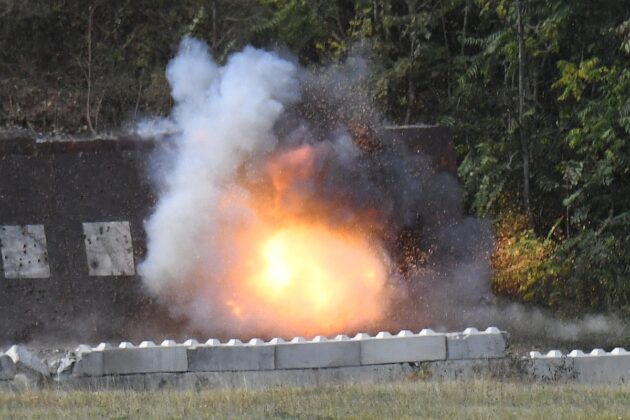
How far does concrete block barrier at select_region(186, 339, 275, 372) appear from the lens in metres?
14.1

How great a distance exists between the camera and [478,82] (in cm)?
2242

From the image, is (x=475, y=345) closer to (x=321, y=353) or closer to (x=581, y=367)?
(x=581, y=367)

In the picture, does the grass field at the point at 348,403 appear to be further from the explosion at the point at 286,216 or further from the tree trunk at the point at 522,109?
the tree trunk at the point at 522,109

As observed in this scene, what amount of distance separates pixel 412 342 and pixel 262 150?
3.54 metres

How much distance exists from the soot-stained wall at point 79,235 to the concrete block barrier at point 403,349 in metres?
3.22

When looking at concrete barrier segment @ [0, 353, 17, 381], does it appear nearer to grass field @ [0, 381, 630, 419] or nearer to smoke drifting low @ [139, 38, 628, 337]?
grass field @ [0, 381, 630, 419]

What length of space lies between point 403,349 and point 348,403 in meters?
2.76

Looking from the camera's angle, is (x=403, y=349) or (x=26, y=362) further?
(x=403, y=349)

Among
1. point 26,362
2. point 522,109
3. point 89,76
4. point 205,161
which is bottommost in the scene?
point 26,362

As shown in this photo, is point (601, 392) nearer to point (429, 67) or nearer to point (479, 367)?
point (479, 367)

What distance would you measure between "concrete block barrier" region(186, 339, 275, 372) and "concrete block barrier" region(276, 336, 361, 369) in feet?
0.54

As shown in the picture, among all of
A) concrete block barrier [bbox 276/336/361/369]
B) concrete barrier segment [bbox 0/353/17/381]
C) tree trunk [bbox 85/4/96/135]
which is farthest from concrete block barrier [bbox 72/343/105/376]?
tree trunk [bbox 85/4/96/135]

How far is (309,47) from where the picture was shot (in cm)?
2333

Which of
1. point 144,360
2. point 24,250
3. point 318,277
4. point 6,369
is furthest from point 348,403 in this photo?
point 24,250
